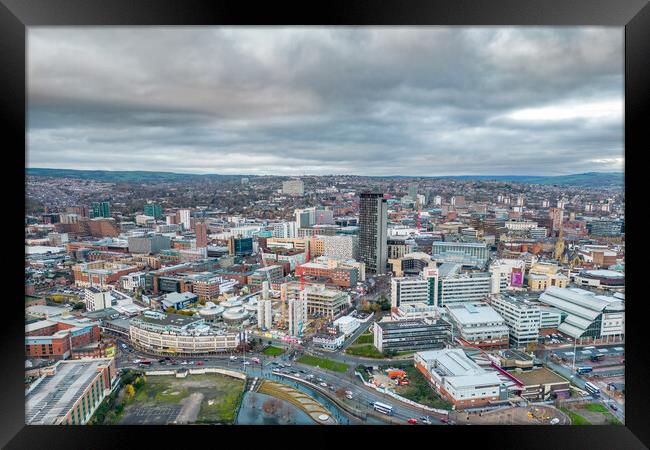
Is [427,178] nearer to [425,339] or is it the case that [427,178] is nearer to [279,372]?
[425,339]

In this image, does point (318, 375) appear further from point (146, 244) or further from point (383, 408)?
point (146, 244)

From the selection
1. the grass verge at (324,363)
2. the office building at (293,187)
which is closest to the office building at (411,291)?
the grass verge at (324,363)

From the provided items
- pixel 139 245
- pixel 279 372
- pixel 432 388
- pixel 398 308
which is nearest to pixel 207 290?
pixel 139 245

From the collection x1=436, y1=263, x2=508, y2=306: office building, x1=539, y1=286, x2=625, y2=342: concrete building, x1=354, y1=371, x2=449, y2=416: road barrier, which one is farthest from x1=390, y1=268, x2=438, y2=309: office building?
x1=354, y1=371, x2=449, y2=416: road barrier

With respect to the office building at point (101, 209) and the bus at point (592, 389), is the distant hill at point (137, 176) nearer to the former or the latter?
the office building at point (101, 209)

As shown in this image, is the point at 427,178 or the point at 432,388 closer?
the point at 432,388

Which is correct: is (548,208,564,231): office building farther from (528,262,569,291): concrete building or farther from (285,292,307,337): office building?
(285,292,307,337): office building
